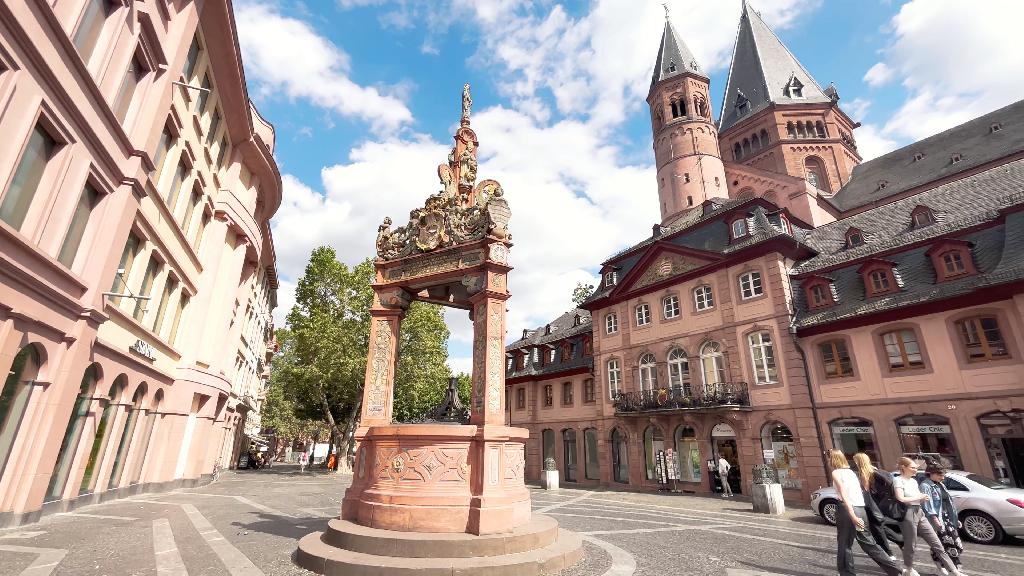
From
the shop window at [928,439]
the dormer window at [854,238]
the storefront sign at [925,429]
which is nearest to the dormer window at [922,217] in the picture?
the dormer window at [854,238]

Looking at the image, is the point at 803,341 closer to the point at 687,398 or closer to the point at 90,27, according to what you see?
the point at 687,398

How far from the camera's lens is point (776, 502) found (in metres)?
14.6

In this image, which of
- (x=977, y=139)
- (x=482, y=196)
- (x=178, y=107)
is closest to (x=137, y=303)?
A: (x=178, y=107)

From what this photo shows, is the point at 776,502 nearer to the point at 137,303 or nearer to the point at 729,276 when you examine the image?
the point at 729,276

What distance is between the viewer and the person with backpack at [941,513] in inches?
294

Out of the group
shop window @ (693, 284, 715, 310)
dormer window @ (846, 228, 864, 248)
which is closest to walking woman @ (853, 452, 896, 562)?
shop window @ (693, 284, 715, 310)

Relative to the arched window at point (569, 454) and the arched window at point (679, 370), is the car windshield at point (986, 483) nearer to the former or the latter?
the arched window at point (679, 370)

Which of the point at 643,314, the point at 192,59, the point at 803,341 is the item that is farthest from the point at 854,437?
the point at 192,59

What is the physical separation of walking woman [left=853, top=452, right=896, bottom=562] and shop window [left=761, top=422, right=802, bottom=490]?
14006 millimetres

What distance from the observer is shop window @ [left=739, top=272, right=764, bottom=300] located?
20.8 metres

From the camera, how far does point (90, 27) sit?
9750mm

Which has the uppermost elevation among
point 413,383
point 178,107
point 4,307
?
point 178,107

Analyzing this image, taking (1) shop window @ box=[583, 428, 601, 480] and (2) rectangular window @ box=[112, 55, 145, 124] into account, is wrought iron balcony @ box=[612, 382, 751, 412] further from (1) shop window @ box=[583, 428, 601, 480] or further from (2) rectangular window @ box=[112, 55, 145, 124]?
(2) rectangular window @ box=[112, 55, 145, 124]

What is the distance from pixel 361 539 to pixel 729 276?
19.9 m
